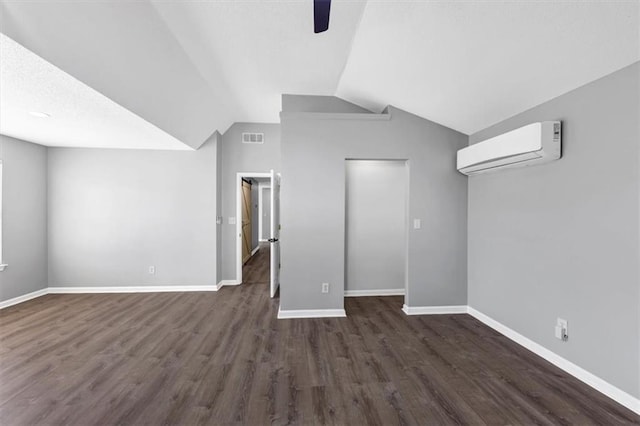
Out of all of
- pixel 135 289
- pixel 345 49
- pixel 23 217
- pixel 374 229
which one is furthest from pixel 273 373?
pixel 23 217

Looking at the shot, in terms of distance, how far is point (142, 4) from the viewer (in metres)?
1.92

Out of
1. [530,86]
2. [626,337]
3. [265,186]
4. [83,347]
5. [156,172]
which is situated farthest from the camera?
[265,186]

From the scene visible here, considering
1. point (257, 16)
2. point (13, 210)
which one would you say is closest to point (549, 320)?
point (257, 16)

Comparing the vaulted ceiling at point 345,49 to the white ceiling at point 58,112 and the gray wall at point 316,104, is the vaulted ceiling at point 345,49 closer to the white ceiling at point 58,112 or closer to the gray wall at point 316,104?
the white ceiling at point 58,112

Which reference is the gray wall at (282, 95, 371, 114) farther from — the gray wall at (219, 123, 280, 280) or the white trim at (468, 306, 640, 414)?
the white trim at (468, 306, 640, 414)

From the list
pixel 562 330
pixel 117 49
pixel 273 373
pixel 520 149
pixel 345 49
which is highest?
pixel 345 49

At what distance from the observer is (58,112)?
2693 mm

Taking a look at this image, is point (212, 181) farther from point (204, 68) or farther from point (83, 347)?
point (83, 347)

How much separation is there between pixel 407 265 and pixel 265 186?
7.82 meters

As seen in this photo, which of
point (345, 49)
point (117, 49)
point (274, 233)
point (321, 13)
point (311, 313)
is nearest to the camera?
point (321, 13)

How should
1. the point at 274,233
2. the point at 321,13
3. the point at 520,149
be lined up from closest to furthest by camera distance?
1. the point at 321,13
2. the point at 520,149
3. the point at 274,233

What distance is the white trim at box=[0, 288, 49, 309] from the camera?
3.67 meters

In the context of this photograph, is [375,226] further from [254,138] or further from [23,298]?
[23,298]

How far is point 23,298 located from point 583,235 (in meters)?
6.76
